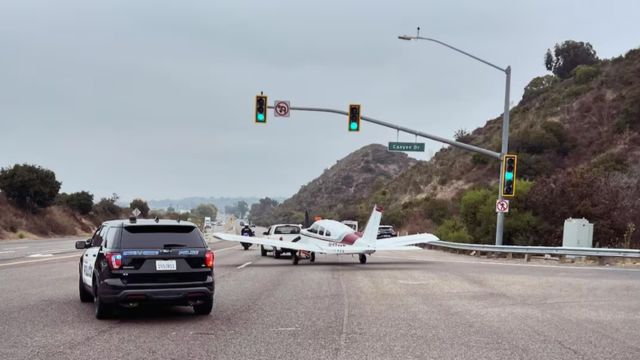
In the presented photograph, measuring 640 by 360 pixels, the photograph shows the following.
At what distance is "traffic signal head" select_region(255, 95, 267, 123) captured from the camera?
29.6m

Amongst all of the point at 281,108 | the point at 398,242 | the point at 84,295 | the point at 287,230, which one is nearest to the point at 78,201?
the point at 287,230

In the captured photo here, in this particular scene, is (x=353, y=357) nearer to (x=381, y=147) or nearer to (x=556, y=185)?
(x=556, y=185)

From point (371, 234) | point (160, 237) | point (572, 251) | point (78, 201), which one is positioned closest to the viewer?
point (160, 237)

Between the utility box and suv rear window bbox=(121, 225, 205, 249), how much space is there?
2158 cm

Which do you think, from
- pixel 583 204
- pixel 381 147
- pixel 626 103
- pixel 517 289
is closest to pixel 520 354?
pixel 517 289

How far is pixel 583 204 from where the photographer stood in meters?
33.5

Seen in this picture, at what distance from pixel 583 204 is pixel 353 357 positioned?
28385mm

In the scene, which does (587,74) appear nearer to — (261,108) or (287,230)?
(287,230)

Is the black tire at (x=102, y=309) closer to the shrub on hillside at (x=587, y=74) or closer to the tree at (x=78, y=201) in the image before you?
the tree at (x=78, y=201)

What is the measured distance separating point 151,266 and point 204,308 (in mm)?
1479

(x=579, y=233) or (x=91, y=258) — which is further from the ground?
(x=579, y=233)

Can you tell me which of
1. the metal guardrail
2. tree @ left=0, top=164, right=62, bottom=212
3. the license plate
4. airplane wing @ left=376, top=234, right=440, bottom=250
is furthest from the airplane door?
tree @ left=0, top=164, right=62, bottom=212

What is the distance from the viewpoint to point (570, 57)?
91125 millimetres

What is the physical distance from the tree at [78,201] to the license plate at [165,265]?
64626 mm
